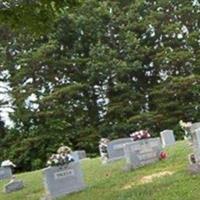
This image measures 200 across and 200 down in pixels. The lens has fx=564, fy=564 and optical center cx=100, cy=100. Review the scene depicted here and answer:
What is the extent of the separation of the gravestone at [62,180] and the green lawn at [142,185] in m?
0.29

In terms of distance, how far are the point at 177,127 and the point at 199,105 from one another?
225 centimetres

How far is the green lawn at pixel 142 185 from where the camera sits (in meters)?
9.34

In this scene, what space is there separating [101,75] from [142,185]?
883 inches

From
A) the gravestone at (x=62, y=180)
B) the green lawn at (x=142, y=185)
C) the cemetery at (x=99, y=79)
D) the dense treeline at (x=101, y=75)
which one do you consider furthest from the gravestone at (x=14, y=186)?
the dense treeline at (x=101, y=75)

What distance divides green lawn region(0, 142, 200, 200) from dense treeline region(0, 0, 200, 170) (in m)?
16.2

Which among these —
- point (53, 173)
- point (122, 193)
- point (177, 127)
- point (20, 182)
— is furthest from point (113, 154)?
point (177, 127)

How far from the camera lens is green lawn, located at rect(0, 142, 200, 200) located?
934cm

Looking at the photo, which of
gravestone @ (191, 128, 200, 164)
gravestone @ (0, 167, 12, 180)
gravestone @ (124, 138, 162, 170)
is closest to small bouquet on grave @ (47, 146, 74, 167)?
gravestone @ (124, 138, 162, 170)

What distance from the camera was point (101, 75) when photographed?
107 ft

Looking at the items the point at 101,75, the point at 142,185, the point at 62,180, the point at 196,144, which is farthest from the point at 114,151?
the point at 101,75

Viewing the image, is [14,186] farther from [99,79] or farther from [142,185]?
[99,79]

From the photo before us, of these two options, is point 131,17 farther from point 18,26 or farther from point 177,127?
point 18,26

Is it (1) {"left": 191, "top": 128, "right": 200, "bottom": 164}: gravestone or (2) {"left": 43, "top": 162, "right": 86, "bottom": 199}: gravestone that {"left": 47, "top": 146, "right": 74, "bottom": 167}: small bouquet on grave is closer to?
(2) {"left": 43, "top": 162, "right": 86, "bottom": 199}: gravestone

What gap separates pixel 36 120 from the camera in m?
31.9
